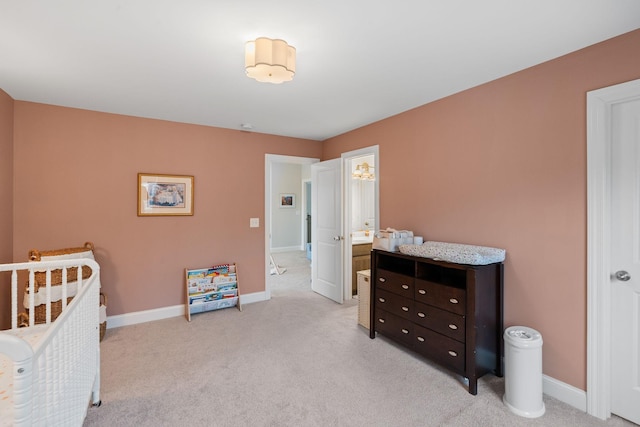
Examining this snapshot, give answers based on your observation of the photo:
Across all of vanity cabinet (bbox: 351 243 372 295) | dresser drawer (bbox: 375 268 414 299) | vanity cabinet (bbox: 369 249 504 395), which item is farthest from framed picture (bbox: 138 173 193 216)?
vanity cabinet (bbox: 369 249 504 395)

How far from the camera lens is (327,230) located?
442 centimetres

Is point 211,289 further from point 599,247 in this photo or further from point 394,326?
point 599,247

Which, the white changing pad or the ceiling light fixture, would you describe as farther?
the white changing pad

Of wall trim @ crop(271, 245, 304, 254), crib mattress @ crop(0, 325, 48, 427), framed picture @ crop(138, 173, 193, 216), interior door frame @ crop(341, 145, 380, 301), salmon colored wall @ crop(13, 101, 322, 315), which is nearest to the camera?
crib mattress @ crop(0, 325, 48, 427)

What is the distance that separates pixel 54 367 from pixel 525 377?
2559 mm

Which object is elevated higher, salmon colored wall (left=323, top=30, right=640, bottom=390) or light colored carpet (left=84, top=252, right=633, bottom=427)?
salmon colored wall (left=323, top=30, right=640, bottom=390)

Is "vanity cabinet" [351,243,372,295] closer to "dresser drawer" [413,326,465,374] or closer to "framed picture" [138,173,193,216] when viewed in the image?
"dresser drawer" [413,326,465,374]

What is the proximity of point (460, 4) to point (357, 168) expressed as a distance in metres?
3.70

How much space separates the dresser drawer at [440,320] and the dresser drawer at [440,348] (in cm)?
4

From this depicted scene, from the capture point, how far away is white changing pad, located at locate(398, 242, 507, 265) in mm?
2244

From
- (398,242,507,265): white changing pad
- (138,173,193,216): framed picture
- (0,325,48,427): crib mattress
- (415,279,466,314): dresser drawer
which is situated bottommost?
(0,325,48,427): crib mattress

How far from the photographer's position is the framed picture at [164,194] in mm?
3527

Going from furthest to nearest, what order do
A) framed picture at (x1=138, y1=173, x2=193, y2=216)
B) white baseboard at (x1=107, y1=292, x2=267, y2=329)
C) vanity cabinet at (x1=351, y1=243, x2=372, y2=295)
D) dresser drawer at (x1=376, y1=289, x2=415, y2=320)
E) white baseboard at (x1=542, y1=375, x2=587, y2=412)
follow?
vanity cabinet at (x1=351, y1=243, x2=372, y2=295), framed picture at (x1=138, y1=173, x2=193, y2=216), white baseboard at (x1=107, y1=292, x2=267, y2=329), dresser drawer at (x1=376, y1=289, x2=415, y2=320), white baseboard at (x1=542, y1=375, x2=587, y2=412)

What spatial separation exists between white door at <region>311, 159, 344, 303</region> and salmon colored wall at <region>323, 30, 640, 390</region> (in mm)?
1412
